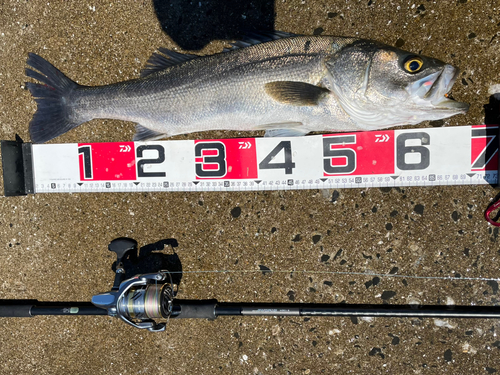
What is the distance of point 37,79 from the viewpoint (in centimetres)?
235

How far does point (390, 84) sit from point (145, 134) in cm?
170

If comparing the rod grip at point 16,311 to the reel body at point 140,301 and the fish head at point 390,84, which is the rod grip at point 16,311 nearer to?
the reel body at point 140,301

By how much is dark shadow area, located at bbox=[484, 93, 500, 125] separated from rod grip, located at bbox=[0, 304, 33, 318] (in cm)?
380

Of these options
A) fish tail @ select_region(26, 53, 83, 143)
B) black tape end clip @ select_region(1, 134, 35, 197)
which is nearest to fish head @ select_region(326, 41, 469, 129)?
fish tail @ select_region(26, 53, 83, 143)

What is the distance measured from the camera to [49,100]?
7.53 feet

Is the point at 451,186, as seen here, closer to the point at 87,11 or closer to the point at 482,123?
the point at 482,123

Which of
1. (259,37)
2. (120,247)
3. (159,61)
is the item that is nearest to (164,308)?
(120,247)

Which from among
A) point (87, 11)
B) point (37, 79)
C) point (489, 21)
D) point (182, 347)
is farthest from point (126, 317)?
point (489, 21)

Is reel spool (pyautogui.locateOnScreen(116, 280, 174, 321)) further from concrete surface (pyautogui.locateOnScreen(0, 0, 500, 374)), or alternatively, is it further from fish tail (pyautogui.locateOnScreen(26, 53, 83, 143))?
fish tail (pyautogui.locateOnScreen(26, 53, 83, 143))

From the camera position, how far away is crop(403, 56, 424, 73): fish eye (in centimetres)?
176

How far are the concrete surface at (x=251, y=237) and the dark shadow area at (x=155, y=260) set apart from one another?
82 millimetres

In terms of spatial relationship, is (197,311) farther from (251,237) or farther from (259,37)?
(259,37)

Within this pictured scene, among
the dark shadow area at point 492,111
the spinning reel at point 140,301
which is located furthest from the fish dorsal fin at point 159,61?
the dark shadow area at point 492,111

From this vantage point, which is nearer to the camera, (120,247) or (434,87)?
(434,87)
